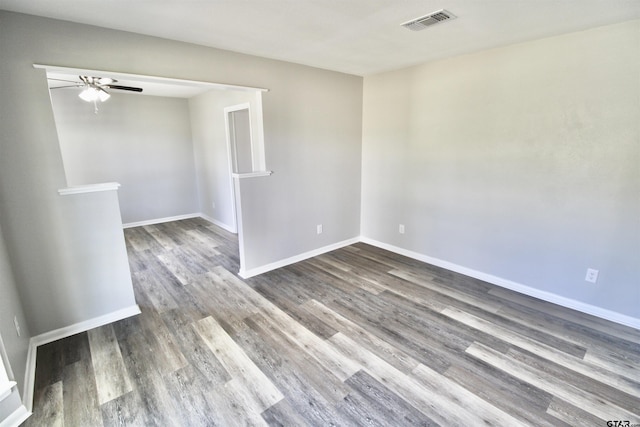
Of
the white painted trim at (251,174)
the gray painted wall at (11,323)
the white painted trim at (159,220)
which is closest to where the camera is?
the gray painted wall at (11,323)

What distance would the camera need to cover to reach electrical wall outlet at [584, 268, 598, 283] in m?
2.69

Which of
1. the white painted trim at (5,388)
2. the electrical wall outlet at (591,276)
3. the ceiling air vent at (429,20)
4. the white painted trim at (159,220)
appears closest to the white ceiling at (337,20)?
the ceiling air vent at (429,20)

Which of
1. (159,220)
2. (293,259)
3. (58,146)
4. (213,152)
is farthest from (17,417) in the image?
(159,220)

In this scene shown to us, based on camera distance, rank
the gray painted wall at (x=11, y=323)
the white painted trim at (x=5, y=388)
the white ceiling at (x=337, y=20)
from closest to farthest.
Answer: the white painted trim at (x=5, y=388) → the gray painted wall at (x=11, y=323) → the white ceiling at (x=337, y=20)

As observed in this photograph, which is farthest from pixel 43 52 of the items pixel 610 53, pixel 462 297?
pixel 610 53

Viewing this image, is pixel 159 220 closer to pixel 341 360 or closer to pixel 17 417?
pixel 17 417

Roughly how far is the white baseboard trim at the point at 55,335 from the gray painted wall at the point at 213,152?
2.67m

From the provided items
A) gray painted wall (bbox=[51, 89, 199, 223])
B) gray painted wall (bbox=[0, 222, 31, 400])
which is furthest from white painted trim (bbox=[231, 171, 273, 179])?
gray painted wall (bbox=[51, 89, 199, 223])

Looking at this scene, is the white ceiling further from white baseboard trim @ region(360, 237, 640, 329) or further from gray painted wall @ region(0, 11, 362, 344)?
white baseboard trim @ region(360, 237, 640, 329)

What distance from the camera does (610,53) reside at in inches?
94.2

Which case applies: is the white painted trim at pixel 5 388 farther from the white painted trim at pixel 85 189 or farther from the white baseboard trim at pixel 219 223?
the white baseboard trim at pixel 219 223

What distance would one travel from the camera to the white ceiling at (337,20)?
1994mm

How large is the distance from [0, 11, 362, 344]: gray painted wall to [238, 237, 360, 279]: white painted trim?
0.07 metres

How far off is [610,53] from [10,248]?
4946 mm
